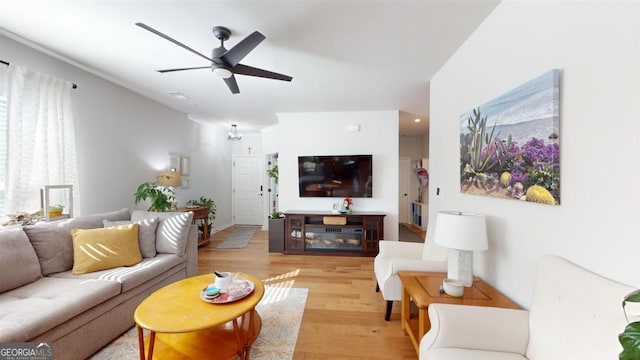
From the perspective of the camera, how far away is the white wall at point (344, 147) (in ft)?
13.8

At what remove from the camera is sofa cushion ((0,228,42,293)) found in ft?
5.57

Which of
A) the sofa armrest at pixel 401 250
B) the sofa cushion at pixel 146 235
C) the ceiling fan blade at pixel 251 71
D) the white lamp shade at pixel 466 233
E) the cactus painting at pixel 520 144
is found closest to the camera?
the cactus painting at pixel 520 144

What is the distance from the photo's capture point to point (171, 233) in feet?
8.52

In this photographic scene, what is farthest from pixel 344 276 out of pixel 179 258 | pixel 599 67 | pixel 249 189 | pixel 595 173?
pixel 249 189

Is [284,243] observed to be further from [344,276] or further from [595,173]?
[595,173]

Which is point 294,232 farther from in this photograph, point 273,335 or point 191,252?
point 273,335

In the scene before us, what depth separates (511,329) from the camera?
122cm

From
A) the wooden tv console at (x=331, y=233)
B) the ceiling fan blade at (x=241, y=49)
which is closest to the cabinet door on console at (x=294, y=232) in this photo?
the wooden tv console at (x=331, y=233)

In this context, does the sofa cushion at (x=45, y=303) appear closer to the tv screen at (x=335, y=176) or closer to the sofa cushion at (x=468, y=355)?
the sofa cushion at (x=468, y=355)

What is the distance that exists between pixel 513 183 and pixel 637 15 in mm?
880

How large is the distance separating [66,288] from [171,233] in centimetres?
91

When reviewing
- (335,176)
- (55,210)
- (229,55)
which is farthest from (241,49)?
(335,176)

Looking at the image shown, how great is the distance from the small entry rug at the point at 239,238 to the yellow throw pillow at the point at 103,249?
2251 mm

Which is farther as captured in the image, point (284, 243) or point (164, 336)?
point (284, 243)
